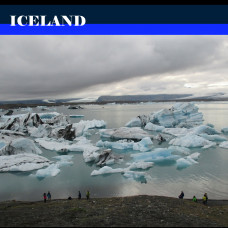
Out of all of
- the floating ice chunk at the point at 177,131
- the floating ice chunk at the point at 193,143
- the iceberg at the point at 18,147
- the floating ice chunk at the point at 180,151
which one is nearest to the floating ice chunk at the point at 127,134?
the floating ice chunk at the point at 177,131

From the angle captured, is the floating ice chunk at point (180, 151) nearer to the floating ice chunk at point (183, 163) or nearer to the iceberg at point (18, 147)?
the floating ice chunk at point (183, 163)

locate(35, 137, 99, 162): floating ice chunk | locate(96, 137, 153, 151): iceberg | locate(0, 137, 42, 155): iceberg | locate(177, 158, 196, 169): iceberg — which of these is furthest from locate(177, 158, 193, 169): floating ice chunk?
locate(0, 137, 42, 155): iceberg

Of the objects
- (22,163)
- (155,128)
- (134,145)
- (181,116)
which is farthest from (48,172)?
(181,116)

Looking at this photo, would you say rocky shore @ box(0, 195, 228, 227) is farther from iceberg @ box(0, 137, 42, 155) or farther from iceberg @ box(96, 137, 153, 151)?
iceberg @ box(96, 137, 153, 151)

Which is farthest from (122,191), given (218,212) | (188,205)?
(218,212)

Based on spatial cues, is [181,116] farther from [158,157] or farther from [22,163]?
[22,163]

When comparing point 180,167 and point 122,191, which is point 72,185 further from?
point 180,167
